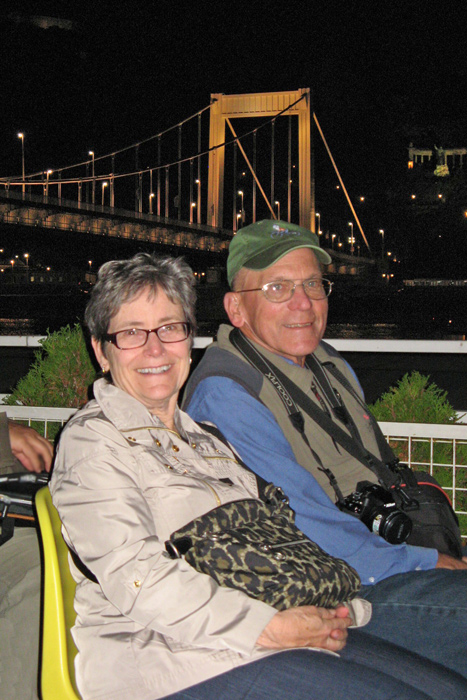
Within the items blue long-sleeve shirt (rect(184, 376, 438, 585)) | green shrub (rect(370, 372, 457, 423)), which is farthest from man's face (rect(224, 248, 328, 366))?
green shrub (rect(370, 372, 457, 423))

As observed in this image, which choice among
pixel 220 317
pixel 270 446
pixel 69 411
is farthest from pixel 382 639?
pixel 220 317

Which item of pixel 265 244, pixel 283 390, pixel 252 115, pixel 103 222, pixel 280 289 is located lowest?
pixel 283 390

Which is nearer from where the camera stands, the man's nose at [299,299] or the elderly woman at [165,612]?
the elderly woman at [165,612]

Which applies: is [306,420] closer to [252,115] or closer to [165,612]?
[165,612]

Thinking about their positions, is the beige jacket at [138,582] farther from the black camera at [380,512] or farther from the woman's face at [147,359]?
the black camera at [380,512]

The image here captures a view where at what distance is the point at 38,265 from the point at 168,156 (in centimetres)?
1378

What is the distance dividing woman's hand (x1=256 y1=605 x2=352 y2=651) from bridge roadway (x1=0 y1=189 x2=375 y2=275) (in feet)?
82.9

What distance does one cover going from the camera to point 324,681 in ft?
3.54

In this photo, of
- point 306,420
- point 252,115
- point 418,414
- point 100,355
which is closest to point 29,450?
point 100,355

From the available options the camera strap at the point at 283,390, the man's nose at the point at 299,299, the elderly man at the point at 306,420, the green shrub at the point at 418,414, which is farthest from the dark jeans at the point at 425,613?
the green shrub at the point at 418,414

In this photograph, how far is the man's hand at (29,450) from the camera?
151 cm

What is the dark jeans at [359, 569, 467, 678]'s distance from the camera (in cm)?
131

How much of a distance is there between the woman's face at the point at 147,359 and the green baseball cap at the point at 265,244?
1.33 ft

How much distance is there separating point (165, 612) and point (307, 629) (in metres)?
0.24
